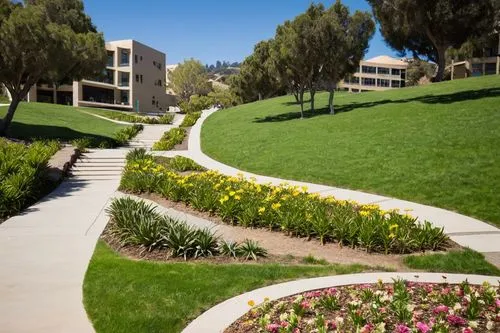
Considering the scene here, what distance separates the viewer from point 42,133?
24047 millimetres

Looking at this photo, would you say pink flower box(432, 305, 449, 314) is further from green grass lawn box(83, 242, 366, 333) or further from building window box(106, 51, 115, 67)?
building window box(106, 51, 115, 67)

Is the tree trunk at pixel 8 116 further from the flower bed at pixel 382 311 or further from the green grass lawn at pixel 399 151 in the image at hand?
the flower bed at pixel 382 311

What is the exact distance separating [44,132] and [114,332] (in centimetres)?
2296

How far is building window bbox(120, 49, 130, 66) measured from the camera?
2562 inches

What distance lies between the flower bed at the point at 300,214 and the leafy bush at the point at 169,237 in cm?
134

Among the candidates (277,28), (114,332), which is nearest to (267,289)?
(114,332)

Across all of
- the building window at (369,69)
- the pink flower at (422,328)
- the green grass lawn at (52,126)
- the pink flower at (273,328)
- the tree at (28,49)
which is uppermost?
the building window at (369,69)

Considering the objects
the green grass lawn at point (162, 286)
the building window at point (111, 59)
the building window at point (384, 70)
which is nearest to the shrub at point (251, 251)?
the green grass lawn at point (162, 286)

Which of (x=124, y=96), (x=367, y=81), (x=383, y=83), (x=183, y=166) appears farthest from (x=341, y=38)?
(x=383, y=83)

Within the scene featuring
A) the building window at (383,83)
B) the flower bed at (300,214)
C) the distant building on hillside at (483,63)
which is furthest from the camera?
the building window at (383,83)

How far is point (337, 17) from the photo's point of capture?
995 inches

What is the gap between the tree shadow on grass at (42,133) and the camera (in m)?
22.4

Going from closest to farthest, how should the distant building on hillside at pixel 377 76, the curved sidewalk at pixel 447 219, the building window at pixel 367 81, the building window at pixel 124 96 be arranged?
1. the curved sidewalk at pixel 447 219
2. the building window at pixel 124 96
3. the distant building on hillside at pixel 377 76
4. the building window at pixel 367 81

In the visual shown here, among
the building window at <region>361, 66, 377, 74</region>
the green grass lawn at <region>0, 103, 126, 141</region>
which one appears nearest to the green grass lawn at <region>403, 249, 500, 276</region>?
the green grass lawn at <region>0, 103, 126, 141</region>
